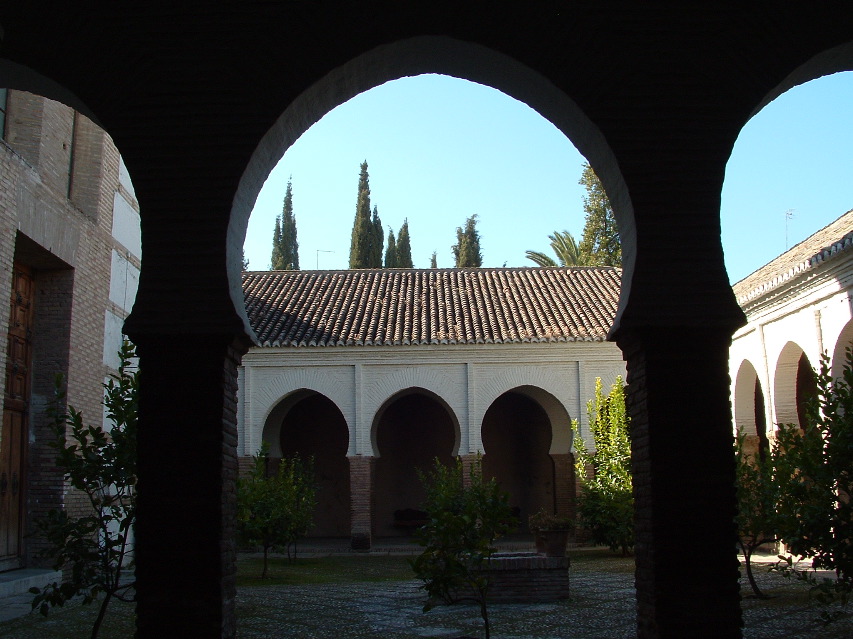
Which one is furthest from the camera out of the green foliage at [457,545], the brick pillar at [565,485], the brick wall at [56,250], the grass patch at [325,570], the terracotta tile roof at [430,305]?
the terracotta tile roof at [430,305]

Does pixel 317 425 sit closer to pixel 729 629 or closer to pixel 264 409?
pixel 264 409

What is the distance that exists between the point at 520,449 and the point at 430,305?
15.9ft

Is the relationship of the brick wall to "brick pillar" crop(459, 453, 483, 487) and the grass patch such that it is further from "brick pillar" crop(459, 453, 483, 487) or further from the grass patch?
"brick pillar" crop(459, 453, 483, 487)

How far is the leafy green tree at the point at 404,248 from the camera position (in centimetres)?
4138

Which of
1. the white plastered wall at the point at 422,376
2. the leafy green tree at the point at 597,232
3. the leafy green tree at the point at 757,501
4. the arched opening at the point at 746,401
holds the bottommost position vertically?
the leafy green tree at the point at 757,501

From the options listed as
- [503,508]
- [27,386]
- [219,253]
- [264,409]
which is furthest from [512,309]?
[219,253]

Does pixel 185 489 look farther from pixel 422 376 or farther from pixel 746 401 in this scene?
pixel 422 376

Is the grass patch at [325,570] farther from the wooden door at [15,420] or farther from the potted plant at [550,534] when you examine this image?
the wooden door at [15,420]

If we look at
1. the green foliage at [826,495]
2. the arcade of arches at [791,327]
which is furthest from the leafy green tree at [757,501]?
the green foliage at [826,495]

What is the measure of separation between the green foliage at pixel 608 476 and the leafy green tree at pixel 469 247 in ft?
78.0

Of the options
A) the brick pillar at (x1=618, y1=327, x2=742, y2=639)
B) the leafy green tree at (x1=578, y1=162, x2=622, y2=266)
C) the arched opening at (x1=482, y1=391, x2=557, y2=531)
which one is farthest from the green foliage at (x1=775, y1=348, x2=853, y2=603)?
the leafy green tree at (x1=578, y1=162, x2=622, y2=266)

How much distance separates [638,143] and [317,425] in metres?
18.6

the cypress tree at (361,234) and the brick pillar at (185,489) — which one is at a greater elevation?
the cypress tree at (361,234)

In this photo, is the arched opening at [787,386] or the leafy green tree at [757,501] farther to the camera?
the arched opening at [787,386]
